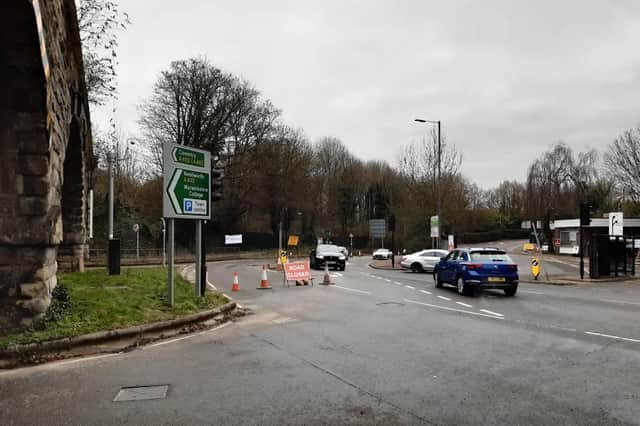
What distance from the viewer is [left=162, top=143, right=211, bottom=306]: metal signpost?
11.2m

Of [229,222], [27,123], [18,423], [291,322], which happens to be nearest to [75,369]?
[18,423]

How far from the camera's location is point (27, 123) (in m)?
7.62

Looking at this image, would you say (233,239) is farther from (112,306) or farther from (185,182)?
(112,306)

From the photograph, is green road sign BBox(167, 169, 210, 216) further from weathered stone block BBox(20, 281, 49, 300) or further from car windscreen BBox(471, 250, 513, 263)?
car windscreen BBox(471, 250, 513, 263)

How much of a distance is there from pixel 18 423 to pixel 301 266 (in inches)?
600

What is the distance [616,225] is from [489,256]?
10.2m

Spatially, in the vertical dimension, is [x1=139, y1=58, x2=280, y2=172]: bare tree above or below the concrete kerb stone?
above

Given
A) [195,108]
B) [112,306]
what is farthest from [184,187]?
[195,108]

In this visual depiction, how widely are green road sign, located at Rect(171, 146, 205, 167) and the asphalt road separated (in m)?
4.09

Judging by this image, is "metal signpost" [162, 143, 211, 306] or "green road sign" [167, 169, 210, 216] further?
"green road sign" [167, 169, 210, 216]

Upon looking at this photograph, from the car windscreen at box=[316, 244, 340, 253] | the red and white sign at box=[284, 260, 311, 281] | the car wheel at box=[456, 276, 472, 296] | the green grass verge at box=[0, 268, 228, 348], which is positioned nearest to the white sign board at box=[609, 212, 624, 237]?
the car wheel at box=[456, 276, 472, 296]

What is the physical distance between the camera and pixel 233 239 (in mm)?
51969

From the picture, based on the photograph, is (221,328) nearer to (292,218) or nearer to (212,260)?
(212,260)

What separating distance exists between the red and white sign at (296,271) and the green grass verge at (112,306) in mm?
5119
